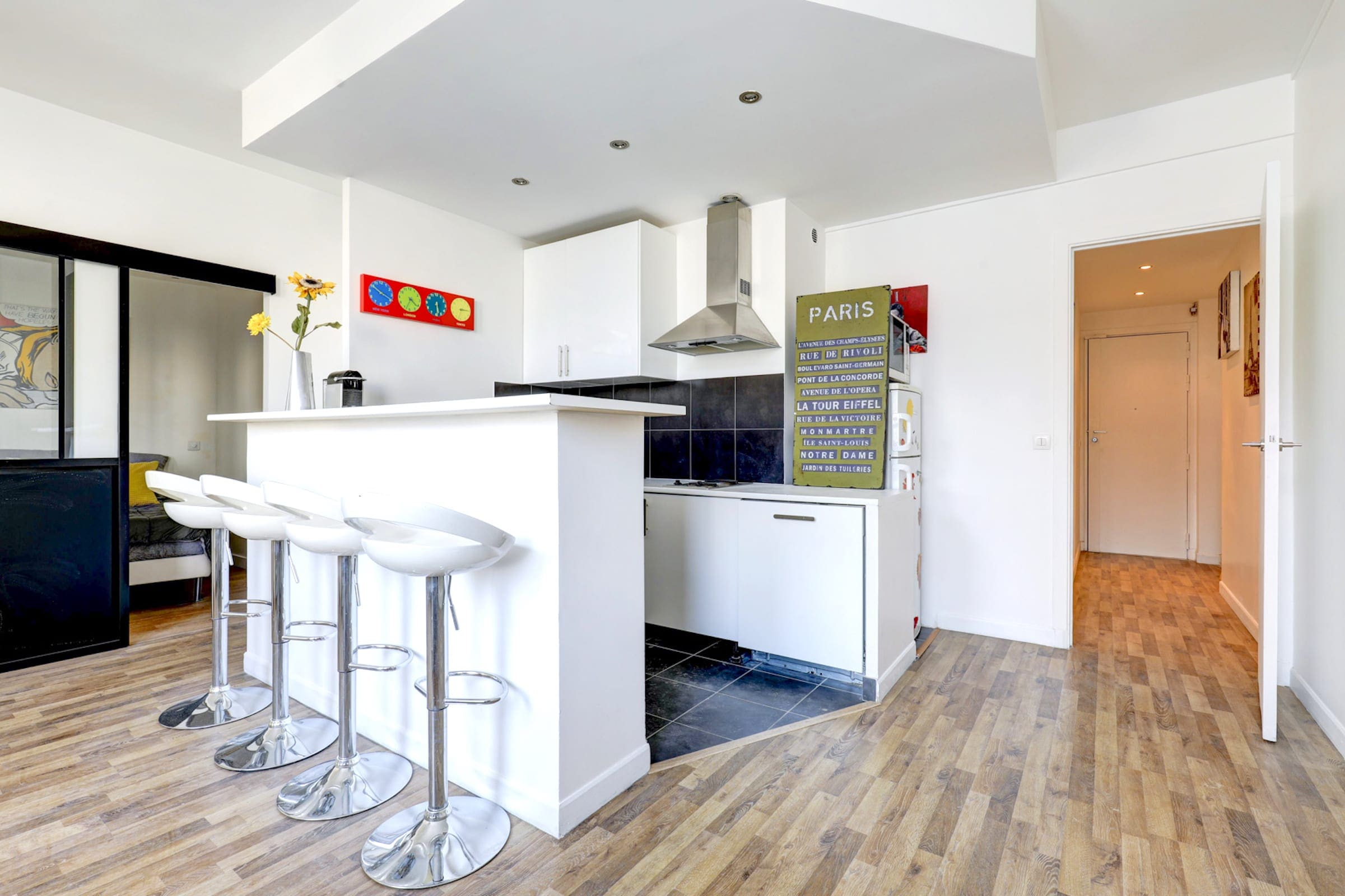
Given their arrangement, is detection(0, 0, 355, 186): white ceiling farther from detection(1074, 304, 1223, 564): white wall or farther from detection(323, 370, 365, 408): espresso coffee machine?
detection(1074, 304, 1223, 564): white wall

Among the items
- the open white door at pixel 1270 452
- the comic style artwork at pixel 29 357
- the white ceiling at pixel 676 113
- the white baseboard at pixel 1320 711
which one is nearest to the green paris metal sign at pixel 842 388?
the white ceiling at pixel 676 113

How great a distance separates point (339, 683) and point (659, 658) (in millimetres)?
1612

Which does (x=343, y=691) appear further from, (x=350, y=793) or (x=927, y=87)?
(x=927, y=87)

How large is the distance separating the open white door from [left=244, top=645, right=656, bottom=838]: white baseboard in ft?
7.16

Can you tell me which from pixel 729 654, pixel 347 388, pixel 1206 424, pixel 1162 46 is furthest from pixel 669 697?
pixel 1206 424

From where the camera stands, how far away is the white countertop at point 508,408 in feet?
5.23

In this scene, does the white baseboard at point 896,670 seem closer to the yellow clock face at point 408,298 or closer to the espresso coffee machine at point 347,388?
the espresso coffee machine at point 347,388

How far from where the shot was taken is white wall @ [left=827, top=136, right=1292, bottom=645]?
10.4 feet

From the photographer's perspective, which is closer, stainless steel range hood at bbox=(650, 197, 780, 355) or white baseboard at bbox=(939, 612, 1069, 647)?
white baseboard at bbox=(939, 612, 1069, 647)

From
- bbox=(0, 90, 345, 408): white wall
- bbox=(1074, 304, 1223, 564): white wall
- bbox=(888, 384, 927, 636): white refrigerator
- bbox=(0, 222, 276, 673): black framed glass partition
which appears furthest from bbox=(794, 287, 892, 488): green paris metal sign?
bbox=(1074, 304, 1223, 564): white wall

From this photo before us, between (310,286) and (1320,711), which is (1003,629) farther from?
(310,286)

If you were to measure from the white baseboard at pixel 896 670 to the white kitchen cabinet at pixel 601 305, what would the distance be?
2.08 meters

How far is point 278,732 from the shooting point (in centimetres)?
217

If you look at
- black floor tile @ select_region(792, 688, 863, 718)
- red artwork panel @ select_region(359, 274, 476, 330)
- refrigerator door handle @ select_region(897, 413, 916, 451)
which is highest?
red artwork panel @ select_region(359, 274, 476, 330)
